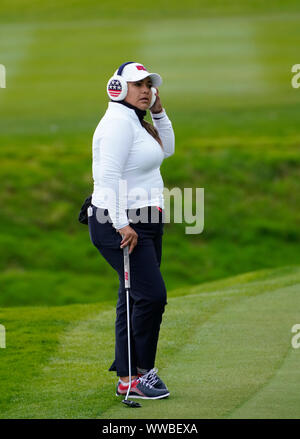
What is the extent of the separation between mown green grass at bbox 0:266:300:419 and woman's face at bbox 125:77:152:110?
1.62m

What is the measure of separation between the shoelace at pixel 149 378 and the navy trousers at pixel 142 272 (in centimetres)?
4

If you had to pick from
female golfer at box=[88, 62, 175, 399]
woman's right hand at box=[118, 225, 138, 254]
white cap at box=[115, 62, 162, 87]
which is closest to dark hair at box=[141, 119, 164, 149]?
female golfer at box=[88, 62, 175, 399]

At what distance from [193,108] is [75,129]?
246 cm

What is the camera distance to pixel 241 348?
6254 mm

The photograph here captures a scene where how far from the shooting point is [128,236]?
495cm

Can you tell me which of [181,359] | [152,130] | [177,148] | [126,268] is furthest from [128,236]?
[177,148]

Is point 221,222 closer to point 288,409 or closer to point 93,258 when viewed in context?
point 93,258

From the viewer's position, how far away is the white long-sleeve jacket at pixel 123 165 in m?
4.94

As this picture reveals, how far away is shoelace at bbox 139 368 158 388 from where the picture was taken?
5.19 meters

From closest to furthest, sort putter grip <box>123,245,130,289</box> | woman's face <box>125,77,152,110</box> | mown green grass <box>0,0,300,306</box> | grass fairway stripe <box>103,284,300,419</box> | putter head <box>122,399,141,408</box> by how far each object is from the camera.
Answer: grass fairway stripe <box>103,284,300,419</box> → putter head <box>122,399,141,408</box> → putter grip <box>123,245,130,289</box> → woman's face <box>125,77,152,110</box> → mown green grass <box>0,0,300,306</box>

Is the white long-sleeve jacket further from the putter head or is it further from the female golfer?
the putter head

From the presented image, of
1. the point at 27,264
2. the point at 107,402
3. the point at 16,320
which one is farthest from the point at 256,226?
the point at 107,402

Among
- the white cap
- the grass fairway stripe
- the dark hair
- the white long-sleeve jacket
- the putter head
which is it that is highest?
the white cap

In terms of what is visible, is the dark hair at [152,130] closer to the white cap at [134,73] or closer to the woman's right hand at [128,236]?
the white cap at [134,73]
